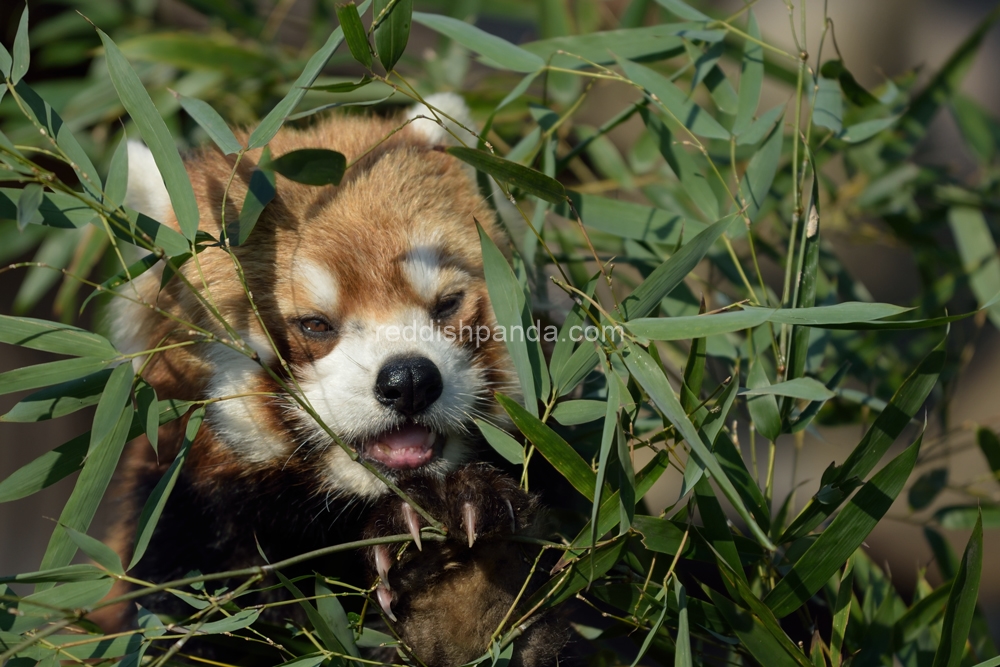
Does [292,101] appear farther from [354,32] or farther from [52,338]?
[52,338]

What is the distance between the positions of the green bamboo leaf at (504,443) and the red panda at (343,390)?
0.08 m

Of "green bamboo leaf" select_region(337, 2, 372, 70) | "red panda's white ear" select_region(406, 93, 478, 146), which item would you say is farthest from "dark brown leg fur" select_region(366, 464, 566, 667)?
"red panda's white ear" select_region(406, 93, 478, 146)

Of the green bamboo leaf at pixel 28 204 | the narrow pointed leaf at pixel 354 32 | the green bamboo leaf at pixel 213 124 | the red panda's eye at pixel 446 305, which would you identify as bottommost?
the red panda's eye at pixel 446 305

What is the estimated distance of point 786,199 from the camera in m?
2.48

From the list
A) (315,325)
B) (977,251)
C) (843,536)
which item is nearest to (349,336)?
(315,325)

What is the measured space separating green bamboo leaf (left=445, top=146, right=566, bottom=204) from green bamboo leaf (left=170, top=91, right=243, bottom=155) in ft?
1.07

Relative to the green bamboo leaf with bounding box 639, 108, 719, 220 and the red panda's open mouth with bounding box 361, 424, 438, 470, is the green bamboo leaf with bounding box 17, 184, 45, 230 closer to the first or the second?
the red panda's open mouth with bounding box 361, 424, 438, 470

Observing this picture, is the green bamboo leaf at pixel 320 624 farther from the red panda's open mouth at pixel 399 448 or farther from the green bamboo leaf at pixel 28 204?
the green bamboo leaf at pixel 28 204

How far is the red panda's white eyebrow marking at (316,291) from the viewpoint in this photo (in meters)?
1.62

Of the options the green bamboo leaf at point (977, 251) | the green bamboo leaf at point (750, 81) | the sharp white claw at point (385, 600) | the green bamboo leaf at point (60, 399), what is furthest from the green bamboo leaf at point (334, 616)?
the green bamboo leaf at point (977, 251)

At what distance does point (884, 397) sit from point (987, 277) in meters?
0.44

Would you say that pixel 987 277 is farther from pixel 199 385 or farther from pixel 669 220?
pixel 199 385

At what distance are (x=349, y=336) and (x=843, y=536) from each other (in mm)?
929

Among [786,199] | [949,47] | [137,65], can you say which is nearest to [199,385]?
[137,65]
